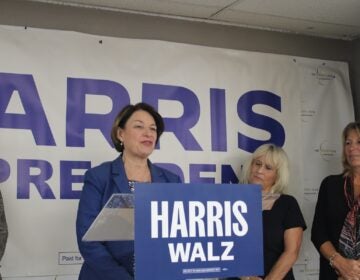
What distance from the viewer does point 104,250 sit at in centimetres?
199

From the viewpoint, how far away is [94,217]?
2.11 m

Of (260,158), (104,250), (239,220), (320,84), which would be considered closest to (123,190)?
(104,250)

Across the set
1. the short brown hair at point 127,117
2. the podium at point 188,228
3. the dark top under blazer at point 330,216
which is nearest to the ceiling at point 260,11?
the short brown hair at point 127,117

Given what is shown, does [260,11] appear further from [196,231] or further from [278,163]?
[196,231]

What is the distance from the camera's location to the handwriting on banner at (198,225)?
1.39m

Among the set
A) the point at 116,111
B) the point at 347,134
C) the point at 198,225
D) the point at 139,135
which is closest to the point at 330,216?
the point at 347,134

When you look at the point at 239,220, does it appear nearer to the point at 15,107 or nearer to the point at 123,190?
the point at 123,190

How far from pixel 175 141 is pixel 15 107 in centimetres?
88

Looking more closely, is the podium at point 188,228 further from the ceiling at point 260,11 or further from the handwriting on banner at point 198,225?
the ceiling at point 260,11

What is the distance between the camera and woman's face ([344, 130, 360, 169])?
8.98ft

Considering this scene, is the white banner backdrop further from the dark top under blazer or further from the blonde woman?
the dark top under blazer

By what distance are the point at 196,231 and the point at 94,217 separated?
77cm

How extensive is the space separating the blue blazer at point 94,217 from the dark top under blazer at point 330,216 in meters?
0.91

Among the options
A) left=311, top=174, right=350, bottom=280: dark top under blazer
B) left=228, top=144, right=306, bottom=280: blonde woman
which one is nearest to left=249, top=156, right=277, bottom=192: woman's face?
left=228, top=144, right=306, bottom=280: blonde woman
